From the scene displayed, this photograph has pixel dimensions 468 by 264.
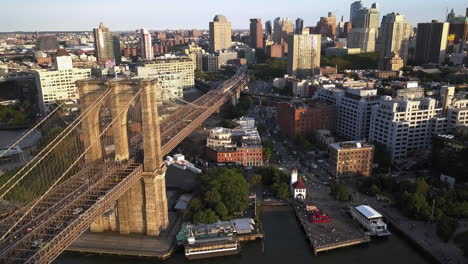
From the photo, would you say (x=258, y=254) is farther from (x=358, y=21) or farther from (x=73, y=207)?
(x=358, y=21)

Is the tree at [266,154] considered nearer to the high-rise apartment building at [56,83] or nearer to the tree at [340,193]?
the tree at [340,193]

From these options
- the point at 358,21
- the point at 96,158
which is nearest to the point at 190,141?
the point at 96,158

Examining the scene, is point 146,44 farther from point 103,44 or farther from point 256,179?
point 256,179

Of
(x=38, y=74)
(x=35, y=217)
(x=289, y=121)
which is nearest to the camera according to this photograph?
(x=35, y=217)

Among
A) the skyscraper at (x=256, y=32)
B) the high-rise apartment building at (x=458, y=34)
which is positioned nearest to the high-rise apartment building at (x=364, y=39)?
the high-rise apartment building at (x=458, y=34)

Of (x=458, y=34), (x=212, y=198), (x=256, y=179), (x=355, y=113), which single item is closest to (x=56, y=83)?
(x=256, y=179)

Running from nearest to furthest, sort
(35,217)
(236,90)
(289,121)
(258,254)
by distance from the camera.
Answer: (35,217) < (258,254) < (289,121) < (236,90)

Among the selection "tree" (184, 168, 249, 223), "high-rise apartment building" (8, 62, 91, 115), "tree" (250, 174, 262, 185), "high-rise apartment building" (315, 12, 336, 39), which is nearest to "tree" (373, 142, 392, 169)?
"tree" (250, 174, 262, 185)
